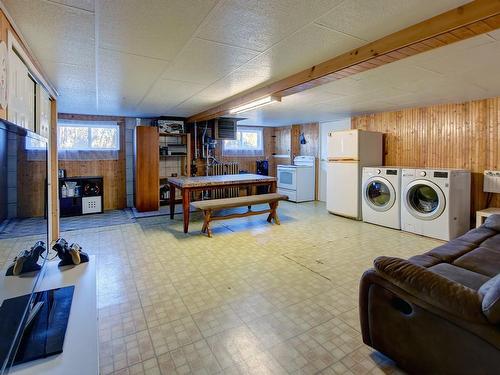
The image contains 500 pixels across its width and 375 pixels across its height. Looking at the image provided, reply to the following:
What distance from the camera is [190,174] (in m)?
7.03

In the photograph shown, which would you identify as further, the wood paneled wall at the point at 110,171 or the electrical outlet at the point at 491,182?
the wood paneled wall at the point at 110,171

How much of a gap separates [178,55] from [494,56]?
114 inches

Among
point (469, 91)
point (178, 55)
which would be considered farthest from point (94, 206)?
point (469, 91)

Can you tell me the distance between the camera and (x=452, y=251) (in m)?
2.41

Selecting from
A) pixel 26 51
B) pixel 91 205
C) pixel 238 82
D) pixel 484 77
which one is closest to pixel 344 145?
pixel 484 77

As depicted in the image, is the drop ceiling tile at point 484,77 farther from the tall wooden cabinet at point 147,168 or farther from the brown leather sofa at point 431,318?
the tall wooden cabinet at point 147,168

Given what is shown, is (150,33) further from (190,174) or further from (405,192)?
(190,174)

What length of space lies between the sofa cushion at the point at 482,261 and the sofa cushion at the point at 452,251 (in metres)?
0.05

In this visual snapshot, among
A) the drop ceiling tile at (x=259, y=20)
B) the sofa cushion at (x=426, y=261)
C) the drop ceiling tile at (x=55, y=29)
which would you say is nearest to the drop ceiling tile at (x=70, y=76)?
the drop ceiling tile at (x=55, y=29)

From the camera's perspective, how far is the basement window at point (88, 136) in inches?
236

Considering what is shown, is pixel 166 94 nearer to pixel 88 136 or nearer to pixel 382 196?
pixel 88 136

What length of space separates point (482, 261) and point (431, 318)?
1185 mm

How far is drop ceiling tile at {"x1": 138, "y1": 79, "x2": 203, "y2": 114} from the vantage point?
3604 mm

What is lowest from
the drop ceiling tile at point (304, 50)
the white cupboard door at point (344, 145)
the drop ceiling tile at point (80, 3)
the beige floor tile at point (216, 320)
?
the beige floor tile at point (216, 320)
